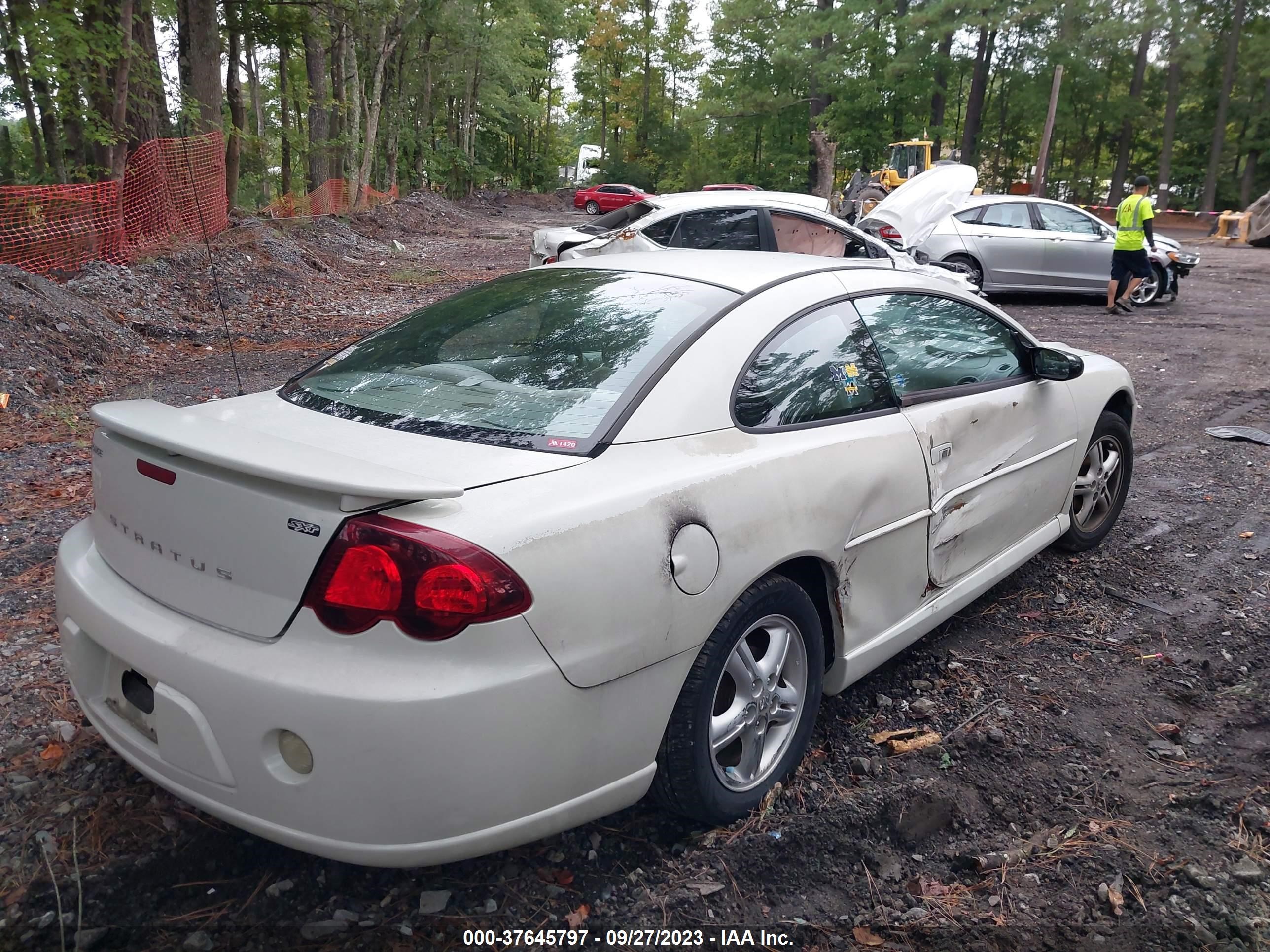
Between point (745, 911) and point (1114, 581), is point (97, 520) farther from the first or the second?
point (1114, 581)

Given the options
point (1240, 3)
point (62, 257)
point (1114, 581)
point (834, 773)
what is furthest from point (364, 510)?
point (1240, 3)

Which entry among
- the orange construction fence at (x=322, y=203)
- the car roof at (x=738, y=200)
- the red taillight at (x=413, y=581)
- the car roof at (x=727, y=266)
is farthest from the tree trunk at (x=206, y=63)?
the red taillight at (x=413, y=581)

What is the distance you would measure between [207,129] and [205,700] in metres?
16.1

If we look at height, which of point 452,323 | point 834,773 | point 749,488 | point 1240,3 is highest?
point 1240,3

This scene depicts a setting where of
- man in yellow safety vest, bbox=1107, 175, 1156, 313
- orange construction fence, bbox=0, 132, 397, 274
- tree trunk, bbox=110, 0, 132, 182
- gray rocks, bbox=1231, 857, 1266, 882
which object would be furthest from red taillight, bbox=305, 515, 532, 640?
tree trunk, bbox=110, 0, 132, 182

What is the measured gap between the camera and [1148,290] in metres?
13.8

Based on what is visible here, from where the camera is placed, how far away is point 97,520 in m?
2.54

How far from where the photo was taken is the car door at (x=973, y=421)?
128 inches

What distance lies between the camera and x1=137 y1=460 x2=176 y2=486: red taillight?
2.22 meters

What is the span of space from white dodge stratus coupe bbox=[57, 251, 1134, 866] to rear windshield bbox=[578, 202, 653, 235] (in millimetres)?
7787

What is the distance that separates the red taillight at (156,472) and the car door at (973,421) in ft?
7.19

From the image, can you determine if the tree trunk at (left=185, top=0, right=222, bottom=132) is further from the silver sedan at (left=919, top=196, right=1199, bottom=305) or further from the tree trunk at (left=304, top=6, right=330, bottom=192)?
the silver sedan at (left=919, top=196, right=1199, bottom=305)

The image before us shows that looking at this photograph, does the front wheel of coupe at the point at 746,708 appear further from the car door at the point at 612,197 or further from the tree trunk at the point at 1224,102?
the car door at the point at 612,197

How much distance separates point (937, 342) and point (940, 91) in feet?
142
